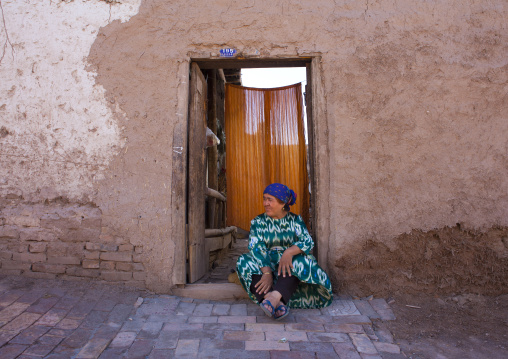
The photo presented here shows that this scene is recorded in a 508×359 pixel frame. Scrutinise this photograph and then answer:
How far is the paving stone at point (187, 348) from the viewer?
2.22 meters

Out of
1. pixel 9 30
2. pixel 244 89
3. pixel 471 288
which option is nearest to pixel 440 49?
pixel 471 288

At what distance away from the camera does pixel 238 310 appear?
295 cm

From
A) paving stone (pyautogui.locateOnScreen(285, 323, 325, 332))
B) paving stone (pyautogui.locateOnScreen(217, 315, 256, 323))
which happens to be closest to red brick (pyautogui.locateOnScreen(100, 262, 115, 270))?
paving stone (pyautogui.locateOnScreen(217, 315, 256, 323))

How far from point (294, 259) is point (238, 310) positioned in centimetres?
63

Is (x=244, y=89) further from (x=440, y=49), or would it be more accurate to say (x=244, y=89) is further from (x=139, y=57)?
(x=440, y=49)

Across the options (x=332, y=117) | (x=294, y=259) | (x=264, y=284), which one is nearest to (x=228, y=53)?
(x=332, y=117)

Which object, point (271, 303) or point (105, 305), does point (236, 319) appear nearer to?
point (271, 303)

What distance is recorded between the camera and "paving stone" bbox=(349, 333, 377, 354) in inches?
89.5

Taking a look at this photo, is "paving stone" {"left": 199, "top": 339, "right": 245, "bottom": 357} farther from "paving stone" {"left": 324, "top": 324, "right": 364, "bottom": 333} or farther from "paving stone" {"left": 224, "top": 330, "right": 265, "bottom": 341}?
"paving stone" {"left": 324, "top": 324, "right": 364, "bottom": 333}

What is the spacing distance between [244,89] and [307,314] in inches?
128

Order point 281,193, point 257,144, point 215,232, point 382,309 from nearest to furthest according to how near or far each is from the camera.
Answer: point 382,309 < point 281,193 < point 215,232 < point 257,144

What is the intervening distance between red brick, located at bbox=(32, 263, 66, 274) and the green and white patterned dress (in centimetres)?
162

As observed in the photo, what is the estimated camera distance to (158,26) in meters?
3.37

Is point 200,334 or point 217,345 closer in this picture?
point 217,345
